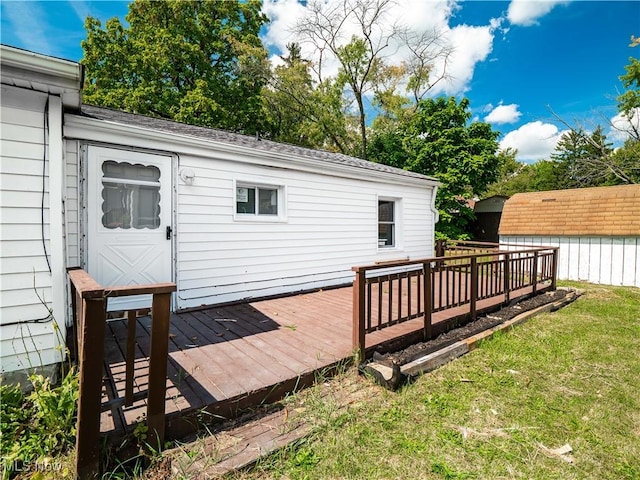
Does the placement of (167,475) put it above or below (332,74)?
below

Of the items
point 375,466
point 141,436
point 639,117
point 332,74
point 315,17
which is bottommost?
point 375,466

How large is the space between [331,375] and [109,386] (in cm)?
183

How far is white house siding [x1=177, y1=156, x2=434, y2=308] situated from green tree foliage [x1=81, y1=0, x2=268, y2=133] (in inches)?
449

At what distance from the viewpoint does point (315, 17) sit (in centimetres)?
1602

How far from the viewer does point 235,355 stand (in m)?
3.07

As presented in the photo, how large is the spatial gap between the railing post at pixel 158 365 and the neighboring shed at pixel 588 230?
11.2m

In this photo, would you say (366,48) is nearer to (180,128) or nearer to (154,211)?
(180,128)

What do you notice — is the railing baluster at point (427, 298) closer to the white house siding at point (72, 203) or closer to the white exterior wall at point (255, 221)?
the white exterior wall at point (255, 221)

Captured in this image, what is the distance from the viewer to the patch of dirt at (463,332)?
3164mm

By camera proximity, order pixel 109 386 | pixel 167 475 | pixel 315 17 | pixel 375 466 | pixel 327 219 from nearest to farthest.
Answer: pixel 167 475, pixel 375 466, pixel 109 386, pixel 327 219, pixel 315 17

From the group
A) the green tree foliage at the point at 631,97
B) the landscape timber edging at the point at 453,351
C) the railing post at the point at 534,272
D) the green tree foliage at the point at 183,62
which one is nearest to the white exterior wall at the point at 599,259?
the railing post at the point at 534,272

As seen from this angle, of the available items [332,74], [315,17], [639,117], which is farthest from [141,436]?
[639,117]

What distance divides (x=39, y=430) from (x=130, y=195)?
300 cm

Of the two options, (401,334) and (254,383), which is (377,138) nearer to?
(401,334)
